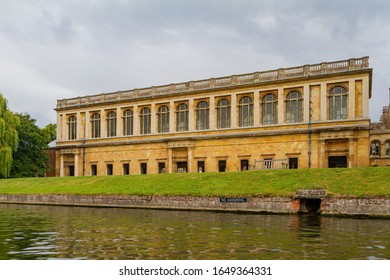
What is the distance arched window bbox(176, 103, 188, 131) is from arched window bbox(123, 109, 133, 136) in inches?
295

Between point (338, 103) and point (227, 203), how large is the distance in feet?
72.7

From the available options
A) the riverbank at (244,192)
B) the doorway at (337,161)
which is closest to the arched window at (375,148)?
the doorway at (337,161)

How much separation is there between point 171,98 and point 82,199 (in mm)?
→ 22104

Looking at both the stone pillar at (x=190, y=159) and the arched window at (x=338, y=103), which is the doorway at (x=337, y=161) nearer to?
the arched window at (x=338, y=103)

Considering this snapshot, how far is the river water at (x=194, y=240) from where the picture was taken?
12.5 metres

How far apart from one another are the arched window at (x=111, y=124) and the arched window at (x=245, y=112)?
19.4 meters

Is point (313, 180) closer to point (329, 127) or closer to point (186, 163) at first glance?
point (329, 127)

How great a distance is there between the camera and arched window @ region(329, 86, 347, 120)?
148ft

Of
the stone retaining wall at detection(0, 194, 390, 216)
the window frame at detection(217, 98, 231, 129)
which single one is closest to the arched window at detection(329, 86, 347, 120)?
the window frame at detection(217, 98, 231, 129)

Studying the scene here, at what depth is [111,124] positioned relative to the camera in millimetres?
60469

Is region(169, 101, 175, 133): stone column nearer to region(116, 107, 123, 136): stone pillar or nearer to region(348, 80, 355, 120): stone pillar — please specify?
region(116, 107, 123, 136): stone pillar

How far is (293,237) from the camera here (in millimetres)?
16203

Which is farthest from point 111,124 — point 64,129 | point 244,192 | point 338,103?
point 244,192

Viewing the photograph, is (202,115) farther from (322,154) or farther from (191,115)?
(322,154)
